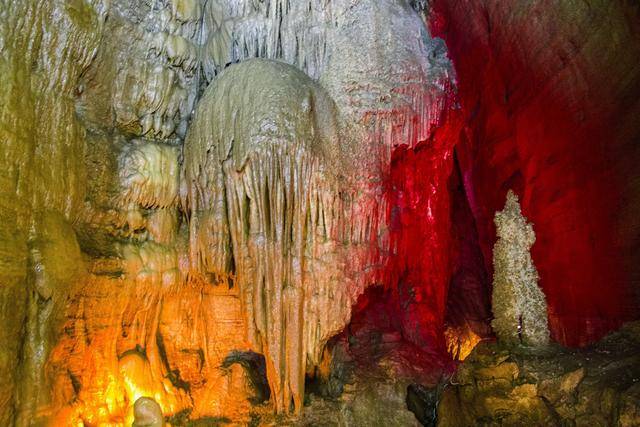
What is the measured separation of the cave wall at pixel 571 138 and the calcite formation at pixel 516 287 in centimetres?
10

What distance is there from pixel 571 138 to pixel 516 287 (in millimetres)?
1428

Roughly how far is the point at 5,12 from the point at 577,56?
14.1 ft

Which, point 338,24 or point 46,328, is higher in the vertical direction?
point 338,24

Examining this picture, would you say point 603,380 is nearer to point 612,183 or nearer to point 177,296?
point 612,183

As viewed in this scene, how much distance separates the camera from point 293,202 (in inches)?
187

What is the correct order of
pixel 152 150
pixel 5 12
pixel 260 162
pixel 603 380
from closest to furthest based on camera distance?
pixel 603 380, pixel 5 12, pixel 260 162, pixel 152 150

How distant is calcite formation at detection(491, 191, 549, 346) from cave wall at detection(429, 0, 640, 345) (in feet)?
0.33

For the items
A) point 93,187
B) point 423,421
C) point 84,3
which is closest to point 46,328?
point 93,187

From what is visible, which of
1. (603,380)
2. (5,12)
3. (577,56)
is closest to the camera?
(603,380)

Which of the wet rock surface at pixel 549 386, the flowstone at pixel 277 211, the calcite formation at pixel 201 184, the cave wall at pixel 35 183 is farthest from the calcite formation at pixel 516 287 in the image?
the cave wall at pixel 35 183

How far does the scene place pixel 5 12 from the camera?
12.2ft

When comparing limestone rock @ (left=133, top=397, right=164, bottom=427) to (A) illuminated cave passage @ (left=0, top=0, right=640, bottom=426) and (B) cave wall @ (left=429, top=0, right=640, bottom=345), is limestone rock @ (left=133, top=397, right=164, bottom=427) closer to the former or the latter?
(A) illuminated cave passage @ (left=0, top=0, right=640, bottom=426)

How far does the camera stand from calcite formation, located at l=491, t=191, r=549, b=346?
4598 mm

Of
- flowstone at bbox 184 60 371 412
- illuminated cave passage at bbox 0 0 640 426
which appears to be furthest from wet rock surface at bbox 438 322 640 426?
flowstone at bbox 184 60 371 412
